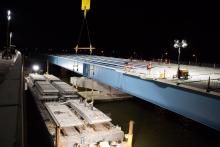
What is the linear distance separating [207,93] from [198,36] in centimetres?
5743

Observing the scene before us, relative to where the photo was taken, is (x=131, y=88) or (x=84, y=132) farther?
(x=131, y=88)

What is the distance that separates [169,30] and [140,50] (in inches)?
481

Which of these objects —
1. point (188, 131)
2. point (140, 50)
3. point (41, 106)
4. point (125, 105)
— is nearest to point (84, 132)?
point (41, 106)

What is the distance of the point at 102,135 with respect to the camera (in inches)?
552

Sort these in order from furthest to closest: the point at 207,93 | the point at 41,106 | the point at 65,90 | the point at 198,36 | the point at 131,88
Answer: the point at 198,36 → the point at 65,90 → the point at 41,106 → the point at 131,88 → the point at 207,93

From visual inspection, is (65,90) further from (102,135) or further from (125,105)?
(125,105)

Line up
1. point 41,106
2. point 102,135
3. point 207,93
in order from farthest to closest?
1. point 41,106
2. point 102,135
3. point 207,93

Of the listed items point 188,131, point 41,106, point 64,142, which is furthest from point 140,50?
point 64,142

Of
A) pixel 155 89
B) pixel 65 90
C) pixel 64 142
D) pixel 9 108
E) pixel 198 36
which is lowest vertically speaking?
pixel 64 142

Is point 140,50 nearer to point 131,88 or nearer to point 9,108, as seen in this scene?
point 131,88

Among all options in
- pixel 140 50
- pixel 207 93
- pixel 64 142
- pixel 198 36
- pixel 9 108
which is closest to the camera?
pixel 9 108

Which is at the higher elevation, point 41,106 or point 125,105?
point 41,106

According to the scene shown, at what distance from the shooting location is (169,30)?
2741 inches

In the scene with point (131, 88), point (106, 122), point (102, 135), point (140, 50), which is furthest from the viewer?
point (140, 50)
